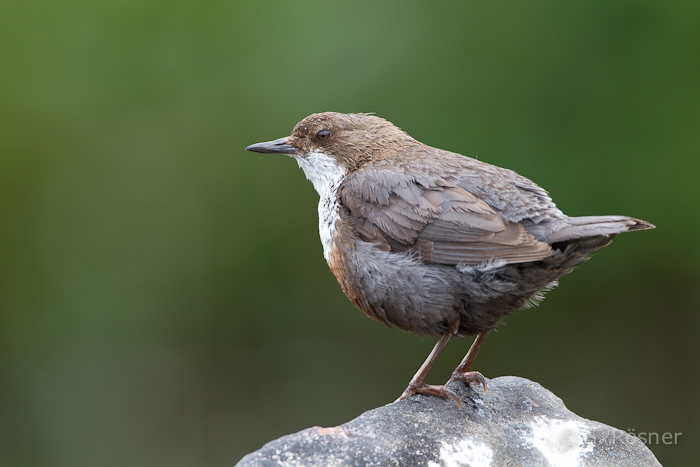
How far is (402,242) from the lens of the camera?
3240mm

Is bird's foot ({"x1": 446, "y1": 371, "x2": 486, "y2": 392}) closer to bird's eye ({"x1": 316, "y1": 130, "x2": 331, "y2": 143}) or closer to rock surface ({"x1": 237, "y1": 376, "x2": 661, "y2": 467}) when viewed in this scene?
rock surface ({"x1": 237, "y1": 376, "x2": 661, "y2": 467})

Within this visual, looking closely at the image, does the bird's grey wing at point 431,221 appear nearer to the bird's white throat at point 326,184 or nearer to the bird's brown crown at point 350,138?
the bird's white throat at point 326,184

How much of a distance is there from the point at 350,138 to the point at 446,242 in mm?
1037

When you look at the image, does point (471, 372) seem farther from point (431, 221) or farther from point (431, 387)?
point (431, 221)

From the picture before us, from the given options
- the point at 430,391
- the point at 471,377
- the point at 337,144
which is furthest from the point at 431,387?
the point at 337,144

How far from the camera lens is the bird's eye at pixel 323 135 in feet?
12.8

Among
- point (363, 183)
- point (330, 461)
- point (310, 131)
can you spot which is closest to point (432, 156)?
point (363, 183)

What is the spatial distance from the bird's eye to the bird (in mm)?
332

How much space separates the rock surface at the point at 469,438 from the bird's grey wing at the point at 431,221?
78 cm

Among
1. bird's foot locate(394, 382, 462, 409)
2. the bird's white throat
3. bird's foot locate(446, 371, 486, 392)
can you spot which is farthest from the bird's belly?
bird's foot locate(446, 371, 486, 392)

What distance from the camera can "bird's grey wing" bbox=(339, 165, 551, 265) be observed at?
2.98 metres

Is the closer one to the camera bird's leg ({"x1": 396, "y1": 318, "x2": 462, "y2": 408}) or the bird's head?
bird's leg ({"x1": 396, "y1": 318, "x2": 462, "y2": 408})

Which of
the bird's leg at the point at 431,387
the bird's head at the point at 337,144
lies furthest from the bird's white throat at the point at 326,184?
the bird's leg at the point at 431,387

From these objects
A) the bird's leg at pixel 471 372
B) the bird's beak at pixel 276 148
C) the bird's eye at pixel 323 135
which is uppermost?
the bird's eye at pixel 323 135
